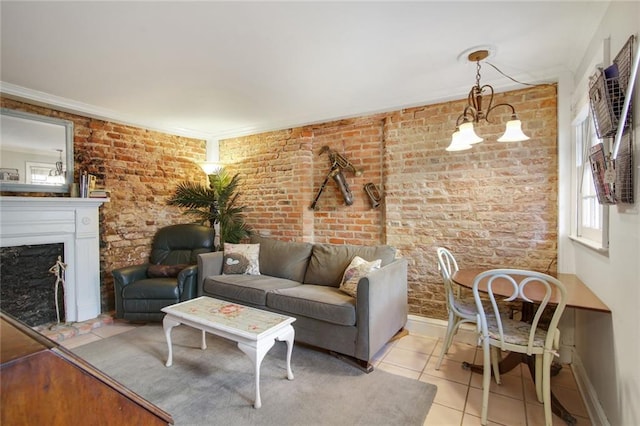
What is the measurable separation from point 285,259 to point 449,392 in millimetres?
2024

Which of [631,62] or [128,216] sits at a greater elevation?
[631,62]

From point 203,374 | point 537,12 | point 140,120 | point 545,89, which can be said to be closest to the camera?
point 537,12

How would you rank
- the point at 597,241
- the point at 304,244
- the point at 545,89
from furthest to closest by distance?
the point at 304,244 → the point at 545,89 → the point at 597,241

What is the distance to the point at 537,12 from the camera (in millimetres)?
1826

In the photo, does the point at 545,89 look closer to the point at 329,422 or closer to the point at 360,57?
the point at 360,57

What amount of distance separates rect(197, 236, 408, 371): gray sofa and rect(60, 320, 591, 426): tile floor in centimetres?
21

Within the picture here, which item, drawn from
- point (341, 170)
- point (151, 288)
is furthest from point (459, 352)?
point (151, 288)

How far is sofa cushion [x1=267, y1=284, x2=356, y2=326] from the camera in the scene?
246cm

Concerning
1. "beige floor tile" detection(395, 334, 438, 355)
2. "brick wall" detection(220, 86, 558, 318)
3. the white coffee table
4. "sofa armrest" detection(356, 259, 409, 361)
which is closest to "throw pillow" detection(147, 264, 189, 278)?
the white coffee table

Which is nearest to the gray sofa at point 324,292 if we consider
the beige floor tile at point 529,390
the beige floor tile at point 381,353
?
the beige floor tile at point 381,353

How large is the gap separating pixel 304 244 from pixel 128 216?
2290mm

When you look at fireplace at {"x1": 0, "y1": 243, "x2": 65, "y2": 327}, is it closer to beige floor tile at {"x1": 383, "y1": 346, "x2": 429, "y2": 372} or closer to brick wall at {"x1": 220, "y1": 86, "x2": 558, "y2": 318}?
brick wall at {"x1": 220, "y1": 86, "x2": 558, "y2": 318}

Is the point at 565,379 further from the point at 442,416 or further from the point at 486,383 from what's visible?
the point at 442,416

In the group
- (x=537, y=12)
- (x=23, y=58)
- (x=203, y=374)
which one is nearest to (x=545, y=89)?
(x=537, y=12)
